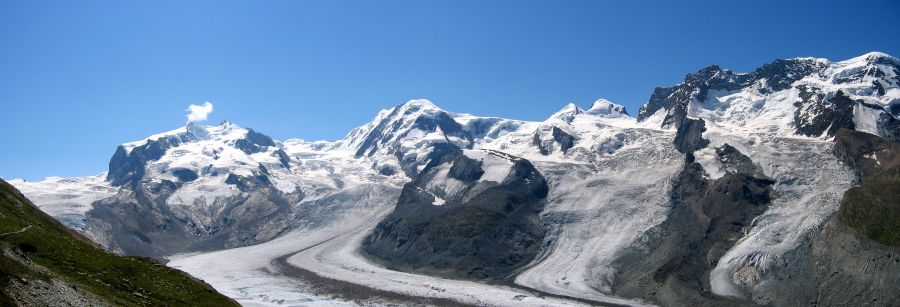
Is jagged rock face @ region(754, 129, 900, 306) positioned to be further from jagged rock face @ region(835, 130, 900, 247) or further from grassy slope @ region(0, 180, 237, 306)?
grassy slope @ region(0, 180, 237, 306)

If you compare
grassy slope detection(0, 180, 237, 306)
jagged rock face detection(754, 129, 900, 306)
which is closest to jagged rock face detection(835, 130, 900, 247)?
jagged rock face detection(754, 129, 900, 306)

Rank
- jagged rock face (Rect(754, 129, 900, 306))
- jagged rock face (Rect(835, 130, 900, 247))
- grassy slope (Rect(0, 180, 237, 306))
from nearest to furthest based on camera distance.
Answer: grassy slope (Rect(0, 180, 237, 306))
jagged rock face (Rect(754, 129, 900, 306))
jagged rock face (Rect(835, 130, 900, 247))

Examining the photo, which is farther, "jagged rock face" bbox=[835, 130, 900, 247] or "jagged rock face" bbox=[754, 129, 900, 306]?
"jagged rock face" bbox=[835, 130, 900, 247]

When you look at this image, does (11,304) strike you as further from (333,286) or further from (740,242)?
(740,242)

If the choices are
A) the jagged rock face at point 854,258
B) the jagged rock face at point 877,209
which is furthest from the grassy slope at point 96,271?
the jagged rock face at point 877,209

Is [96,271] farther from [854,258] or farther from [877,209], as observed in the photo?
[877,209]

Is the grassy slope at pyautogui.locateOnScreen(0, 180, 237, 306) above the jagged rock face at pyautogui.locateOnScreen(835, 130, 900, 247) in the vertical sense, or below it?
below

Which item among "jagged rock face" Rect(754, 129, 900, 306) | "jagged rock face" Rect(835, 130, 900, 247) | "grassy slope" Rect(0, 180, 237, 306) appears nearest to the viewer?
"grassy slope" Rect(0, 180, 237, 306)

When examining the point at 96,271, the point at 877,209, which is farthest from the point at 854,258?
the point at 96,271

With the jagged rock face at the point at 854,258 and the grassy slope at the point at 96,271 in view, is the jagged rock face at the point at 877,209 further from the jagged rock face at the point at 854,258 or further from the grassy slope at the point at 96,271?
the grassy slope at the point at 96,271
